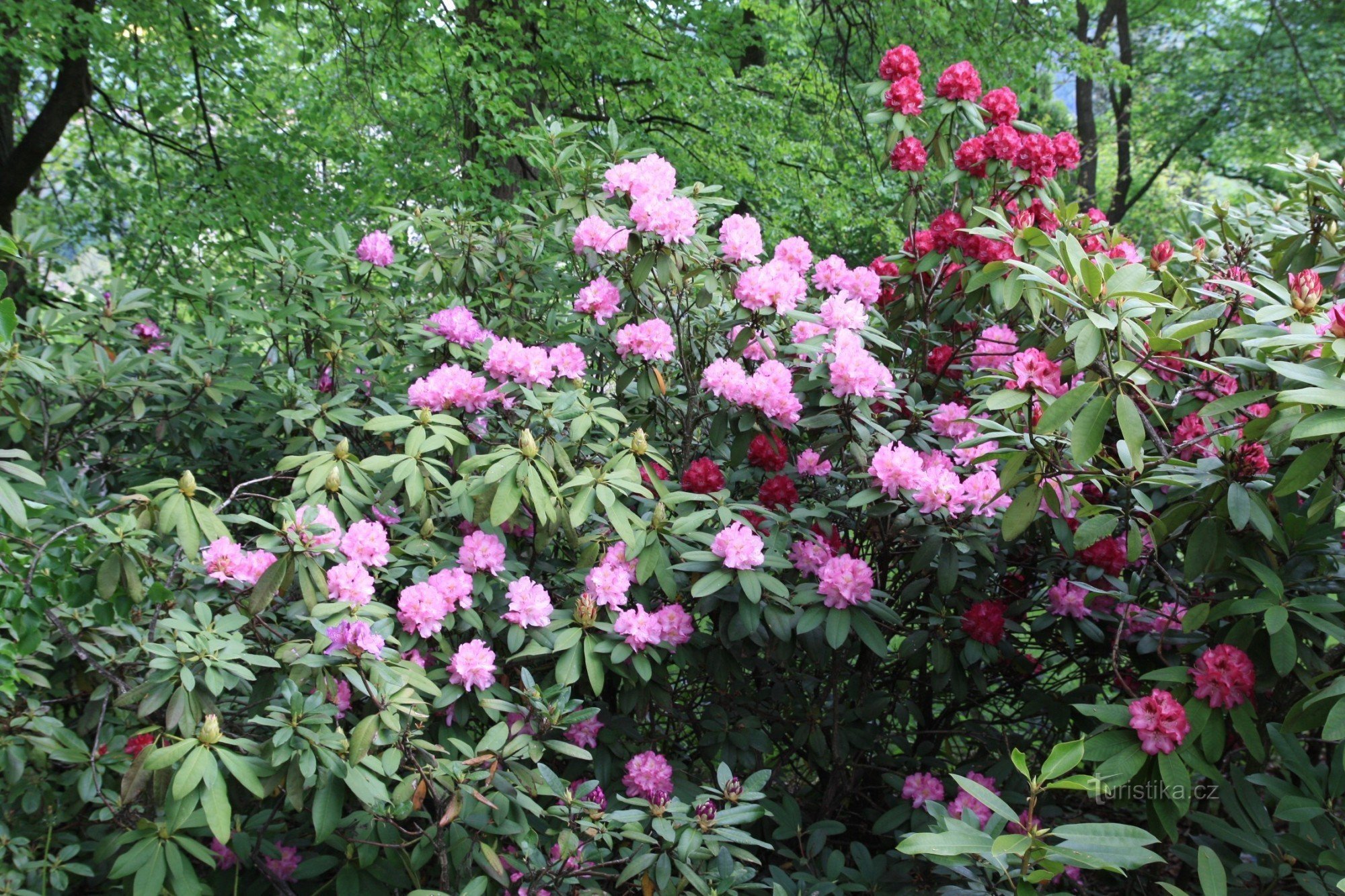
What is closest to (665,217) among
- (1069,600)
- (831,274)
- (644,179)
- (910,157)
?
(644,179)

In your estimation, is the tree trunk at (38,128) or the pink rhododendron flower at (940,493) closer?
the pink rhododendron flower at (940,493)

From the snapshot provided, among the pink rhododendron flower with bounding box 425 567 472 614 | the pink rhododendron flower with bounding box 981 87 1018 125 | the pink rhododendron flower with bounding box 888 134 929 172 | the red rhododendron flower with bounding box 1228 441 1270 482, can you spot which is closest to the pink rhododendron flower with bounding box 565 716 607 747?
the pink rhododendron flower with bounding box 425 567 472 614

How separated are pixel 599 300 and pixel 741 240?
0.40 m

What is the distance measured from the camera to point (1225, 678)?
178 centimetres

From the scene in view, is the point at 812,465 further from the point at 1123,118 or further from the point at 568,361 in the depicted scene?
the point at 1123,118

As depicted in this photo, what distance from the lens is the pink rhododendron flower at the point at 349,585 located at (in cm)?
186

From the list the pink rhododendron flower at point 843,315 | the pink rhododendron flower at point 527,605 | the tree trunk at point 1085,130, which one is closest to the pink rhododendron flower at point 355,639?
the pink rhododendron flower at point 527,605

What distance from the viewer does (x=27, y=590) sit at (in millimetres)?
1752

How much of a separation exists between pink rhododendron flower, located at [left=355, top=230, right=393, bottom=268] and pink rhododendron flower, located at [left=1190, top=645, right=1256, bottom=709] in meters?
2.37

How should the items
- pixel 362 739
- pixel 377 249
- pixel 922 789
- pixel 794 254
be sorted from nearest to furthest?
pixel 362 739 → pixel 922 789 → pixel 794 254 → pixel 377 249

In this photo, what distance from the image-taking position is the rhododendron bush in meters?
1.76

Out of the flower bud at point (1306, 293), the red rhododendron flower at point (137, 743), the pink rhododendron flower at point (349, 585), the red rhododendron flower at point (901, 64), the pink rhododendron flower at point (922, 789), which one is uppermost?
the red rhododendron flower at point (901, 64)

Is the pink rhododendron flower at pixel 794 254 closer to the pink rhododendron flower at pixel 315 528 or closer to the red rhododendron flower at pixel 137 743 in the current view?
the pink rhododendron flower at pixel 315 528

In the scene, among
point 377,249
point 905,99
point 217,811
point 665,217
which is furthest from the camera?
point 377,249
